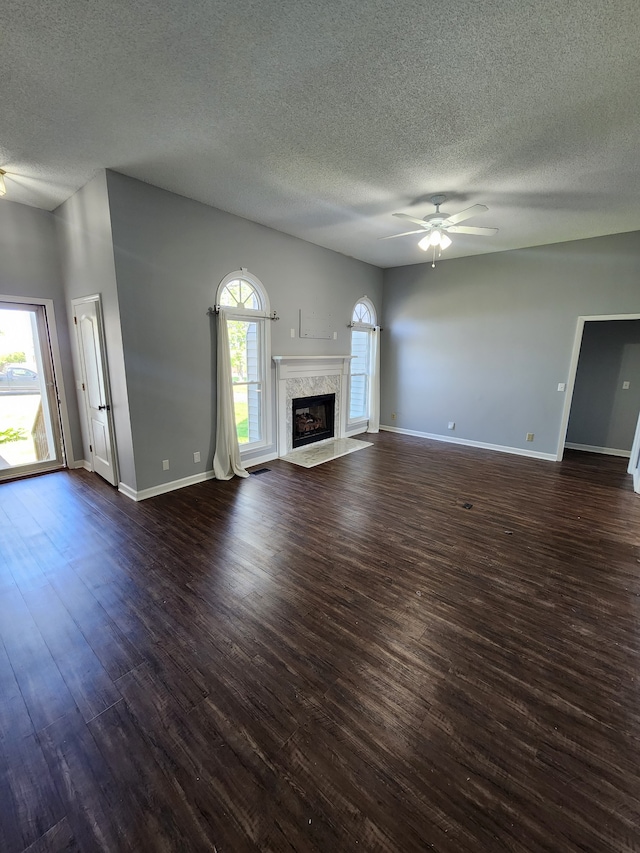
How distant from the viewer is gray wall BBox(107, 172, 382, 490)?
3467 mm

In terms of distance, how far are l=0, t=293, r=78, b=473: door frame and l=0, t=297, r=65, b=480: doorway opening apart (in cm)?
2

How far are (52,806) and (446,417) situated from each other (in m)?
6.41

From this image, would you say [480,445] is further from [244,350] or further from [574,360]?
[244,350]

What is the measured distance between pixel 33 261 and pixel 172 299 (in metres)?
1.97

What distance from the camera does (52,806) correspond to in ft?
4.18

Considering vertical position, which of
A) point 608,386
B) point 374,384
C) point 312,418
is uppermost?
point 608,386

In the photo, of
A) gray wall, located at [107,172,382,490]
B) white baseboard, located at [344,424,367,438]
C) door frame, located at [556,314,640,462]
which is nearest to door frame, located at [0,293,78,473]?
gray wall, located at [107,172,382,490]

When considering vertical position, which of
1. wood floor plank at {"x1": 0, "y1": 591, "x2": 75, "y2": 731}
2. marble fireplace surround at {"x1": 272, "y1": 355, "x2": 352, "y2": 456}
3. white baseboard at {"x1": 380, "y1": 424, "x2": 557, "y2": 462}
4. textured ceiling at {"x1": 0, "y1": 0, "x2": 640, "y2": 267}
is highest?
textured ceiling at {"x1": 0, "y1": 0, "x2": 640, "y2": 267}

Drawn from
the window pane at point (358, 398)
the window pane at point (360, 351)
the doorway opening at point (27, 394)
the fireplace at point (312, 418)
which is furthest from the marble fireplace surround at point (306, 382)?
the doorway opening at point (27, 394)

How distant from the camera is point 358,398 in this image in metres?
7.10

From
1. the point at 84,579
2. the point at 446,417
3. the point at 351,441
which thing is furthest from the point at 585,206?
the point at 84,579

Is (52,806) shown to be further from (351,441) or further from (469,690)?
(351,441)

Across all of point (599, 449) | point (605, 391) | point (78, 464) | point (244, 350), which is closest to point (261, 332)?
point (244, 350)

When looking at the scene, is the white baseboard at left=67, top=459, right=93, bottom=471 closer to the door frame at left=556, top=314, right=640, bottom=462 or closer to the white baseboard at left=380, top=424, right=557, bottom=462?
the white baseboard at left=380, top=424, right=557, bottom=462
